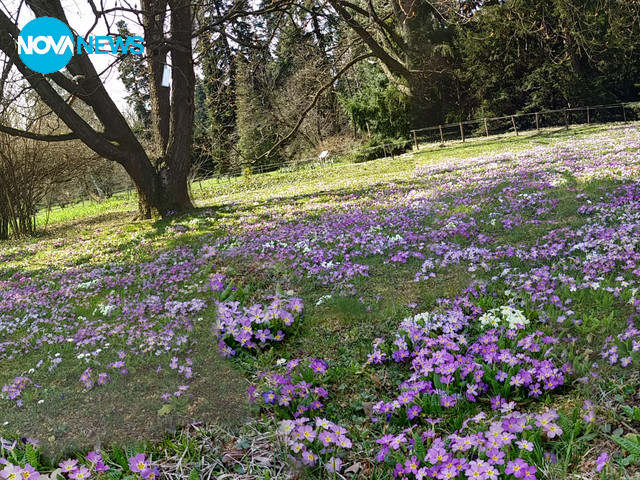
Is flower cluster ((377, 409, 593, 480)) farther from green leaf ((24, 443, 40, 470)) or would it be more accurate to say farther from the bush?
the bush

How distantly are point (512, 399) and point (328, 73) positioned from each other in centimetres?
1191

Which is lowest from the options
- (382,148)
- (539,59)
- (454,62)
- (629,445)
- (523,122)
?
(629,445)

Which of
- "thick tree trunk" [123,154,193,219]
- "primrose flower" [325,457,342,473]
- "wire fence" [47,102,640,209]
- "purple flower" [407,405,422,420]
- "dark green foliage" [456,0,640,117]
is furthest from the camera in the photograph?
"thick tree trunk" [123,154,193,219]

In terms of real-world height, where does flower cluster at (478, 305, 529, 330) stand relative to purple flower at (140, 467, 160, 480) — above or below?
above

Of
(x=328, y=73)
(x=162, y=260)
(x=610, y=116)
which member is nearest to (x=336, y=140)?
(x=328, y=73)

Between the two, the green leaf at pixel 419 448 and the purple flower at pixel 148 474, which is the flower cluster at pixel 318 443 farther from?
the purple flower at pixel 148 474

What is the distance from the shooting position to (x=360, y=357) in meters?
2.27

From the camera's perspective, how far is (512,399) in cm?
185

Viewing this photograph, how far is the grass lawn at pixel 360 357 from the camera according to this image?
65.1 inches

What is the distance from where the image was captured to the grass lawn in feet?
5.42

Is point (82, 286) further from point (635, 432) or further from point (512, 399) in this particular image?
point (635, 432)

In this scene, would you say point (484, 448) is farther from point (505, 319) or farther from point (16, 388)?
point (16, 388)

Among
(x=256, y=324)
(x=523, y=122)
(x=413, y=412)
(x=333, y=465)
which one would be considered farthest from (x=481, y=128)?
(x=333, y=465)

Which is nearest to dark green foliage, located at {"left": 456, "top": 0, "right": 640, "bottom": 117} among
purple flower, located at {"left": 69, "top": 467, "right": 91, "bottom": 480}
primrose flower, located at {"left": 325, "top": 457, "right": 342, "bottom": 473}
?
primrose flower, located at {"left": 325, "top": 457, "right": 342, "bottom": 473}
